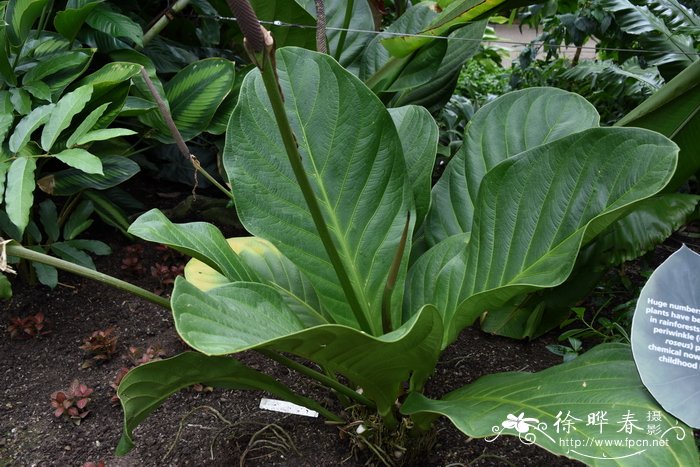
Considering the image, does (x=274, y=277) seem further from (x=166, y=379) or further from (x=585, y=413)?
(x=585, y=413)

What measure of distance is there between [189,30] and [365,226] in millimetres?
1185

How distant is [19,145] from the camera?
1130 millimetres

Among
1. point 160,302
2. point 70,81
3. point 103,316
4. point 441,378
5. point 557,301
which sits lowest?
point 103,316

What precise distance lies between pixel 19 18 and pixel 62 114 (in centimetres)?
32

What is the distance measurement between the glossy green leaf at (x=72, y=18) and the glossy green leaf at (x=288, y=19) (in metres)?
0.35

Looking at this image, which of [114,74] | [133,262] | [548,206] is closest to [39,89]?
[114,74]

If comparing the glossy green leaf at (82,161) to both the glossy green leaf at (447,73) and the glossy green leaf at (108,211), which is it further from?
the glossy green leaf at (447,73)

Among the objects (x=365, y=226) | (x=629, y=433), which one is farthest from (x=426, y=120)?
(x=629, y=433)

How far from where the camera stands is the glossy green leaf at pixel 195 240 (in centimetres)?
91

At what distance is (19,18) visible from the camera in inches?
51.6

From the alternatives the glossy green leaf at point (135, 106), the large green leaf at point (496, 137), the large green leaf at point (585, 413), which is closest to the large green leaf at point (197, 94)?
the glossy green leaf at point (135, 106)

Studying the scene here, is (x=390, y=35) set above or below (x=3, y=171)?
above

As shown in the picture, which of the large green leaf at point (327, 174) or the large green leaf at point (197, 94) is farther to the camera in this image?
the large green leaf at point (197, 94)

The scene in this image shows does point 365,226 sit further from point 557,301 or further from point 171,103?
point 171,103
